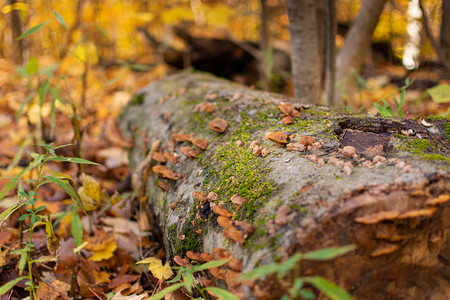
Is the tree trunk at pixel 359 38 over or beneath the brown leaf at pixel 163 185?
over

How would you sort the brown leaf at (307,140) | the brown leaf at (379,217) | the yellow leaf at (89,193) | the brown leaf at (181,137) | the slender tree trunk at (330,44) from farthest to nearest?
1. the slender tree trunk at (330,44)
2. the yellow leaf at (89,193)
3. the brown leaf at (181,137)
4. the brown leaf at (307,140)
5. the brown leaf at (379,217)

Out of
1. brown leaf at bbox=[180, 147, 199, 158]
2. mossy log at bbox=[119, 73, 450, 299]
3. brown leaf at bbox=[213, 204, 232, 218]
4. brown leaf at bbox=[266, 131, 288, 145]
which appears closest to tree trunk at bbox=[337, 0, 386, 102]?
mossy log at bbox=[119, 73, 450, 299]

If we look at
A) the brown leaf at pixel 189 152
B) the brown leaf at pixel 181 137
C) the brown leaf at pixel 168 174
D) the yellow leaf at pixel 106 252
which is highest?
the brown leaf at pixel 181 137

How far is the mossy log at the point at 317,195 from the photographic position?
1.21 metres

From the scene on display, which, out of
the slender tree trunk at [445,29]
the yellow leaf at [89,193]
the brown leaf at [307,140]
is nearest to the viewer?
the brown leaf at [307,140]

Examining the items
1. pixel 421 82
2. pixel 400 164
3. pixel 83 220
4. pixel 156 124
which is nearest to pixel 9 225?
pixel 83 220

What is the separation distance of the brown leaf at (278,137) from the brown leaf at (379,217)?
0.64 meters

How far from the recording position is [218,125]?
2.08 m

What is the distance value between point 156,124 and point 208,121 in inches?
28.6

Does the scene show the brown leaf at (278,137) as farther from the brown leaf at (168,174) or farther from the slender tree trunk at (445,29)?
the slender tree trunk at (445,29)

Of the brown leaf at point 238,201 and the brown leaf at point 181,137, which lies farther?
the brown leaf at point 181,137

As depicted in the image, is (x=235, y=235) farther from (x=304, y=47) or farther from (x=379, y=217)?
(x=304, y=47)

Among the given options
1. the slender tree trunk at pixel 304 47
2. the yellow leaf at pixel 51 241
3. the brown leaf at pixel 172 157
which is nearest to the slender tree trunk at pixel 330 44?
the slender tree trunk at pixel 304 47

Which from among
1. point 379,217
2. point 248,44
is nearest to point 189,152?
point 379,217
